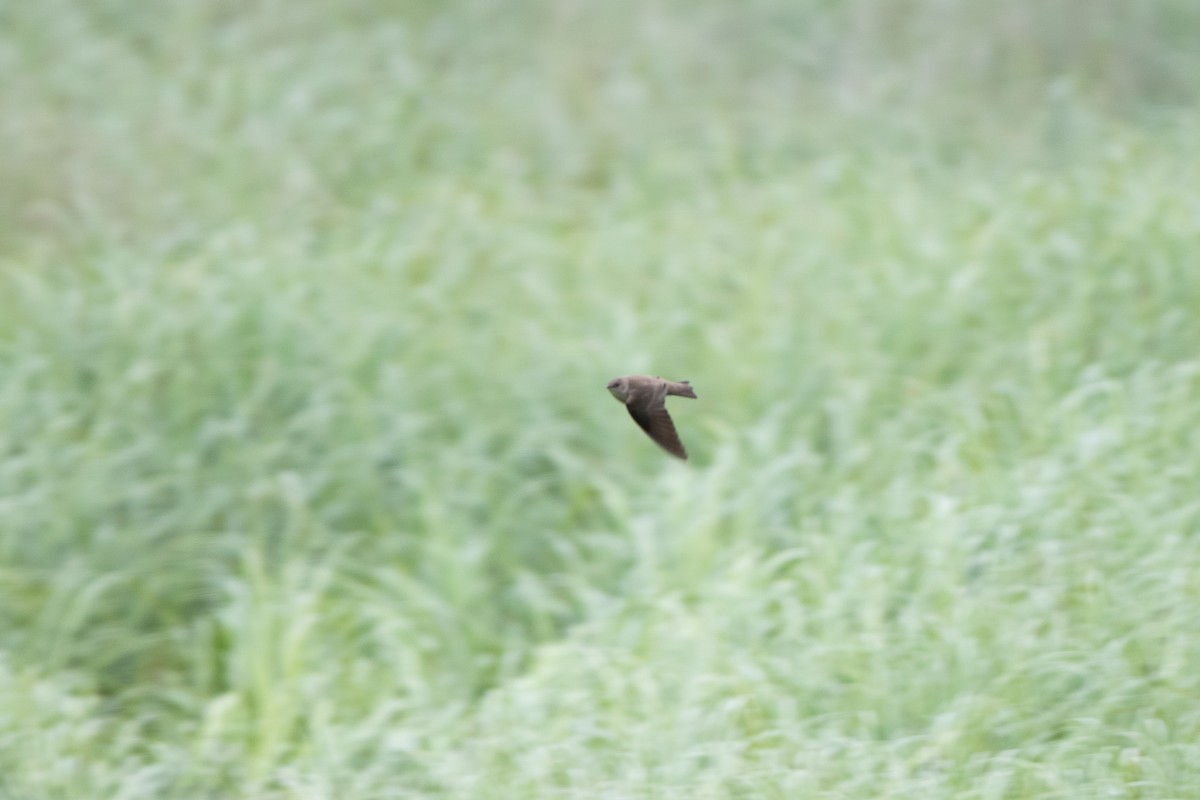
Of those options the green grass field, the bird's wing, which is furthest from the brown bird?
the green grass field

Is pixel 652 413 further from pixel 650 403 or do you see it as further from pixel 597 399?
pixel 597 399

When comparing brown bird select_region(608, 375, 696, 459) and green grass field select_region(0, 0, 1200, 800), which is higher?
green grass field select_region(0, 0, 1200, 800)

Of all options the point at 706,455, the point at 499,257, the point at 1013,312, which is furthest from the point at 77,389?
the point at 1013,312

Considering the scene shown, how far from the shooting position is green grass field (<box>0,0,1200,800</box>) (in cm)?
287

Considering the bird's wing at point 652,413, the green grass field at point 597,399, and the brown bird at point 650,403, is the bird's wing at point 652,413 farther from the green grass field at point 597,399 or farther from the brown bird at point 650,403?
the green grass field at point 597,399

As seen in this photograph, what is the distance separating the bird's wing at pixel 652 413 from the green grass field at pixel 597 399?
0.78 metres

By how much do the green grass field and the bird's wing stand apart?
78 cm

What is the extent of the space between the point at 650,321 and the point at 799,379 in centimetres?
54

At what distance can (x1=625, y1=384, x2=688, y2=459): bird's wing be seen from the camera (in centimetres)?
212

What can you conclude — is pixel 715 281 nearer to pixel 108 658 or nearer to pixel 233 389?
pixel 233 389

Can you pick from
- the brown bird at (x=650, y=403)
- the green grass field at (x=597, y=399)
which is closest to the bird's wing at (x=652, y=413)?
the brown bird at (x=650, y=403)

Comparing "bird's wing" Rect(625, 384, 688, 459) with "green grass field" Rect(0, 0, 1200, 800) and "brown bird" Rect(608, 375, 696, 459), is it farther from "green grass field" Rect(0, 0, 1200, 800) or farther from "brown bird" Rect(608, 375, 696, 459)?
"green grass field" Rect(0, 0, 1200, 800)

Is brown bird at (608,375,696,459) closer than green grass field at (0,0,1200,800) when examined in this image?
Yes

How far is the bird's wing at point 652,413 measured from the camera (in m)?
2.12
